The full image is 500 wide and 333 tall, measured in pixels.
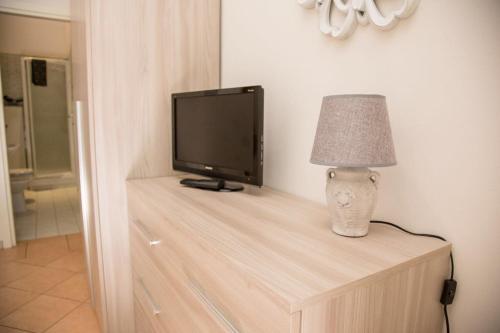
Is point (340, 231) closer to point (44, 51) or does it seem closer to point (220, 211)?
point (220, 211)

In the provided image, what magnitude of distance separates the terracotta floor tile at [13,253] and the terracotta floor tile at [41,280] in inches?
14.1

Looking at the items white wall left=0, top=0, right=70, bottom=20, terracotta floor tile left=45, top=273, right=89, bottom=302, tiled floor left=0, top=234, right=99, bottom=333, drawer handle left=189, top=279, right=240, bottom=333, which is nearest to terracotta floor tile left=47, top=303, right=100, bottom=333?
tiled floor left=0, top=234, right=99, bottom=333

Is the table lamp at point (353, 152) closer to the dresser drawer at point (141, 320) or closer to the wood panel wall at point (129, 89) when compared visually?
the dresser drawer at point (141, 320)

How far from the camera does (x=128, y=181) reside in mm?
1665

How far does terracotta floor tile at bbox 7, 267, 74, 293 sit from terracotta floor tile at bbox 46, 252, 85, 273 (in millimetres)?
54

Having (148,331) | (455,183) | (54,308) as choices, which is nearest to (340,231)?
(455,183)

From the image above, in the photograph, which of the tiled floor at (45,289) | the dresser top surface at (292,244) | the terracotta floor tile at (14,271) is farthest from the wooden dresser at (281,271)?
the terracotta floor tile at (14,271)

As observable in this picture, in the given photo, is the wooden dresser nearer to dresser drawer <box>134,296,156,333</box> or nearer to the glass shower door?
dresser drawer <box>134,296,156,333</box>

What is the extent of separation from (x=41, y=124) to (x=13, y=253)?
11.7 feet

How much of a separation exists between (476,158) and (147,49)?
1511 mm

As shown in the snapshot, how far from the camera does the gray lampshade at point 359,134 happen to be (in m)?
0.81

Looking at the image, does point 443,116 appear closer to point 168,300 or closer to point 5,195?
point 168,300

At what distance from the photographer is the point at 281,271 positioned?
692 millimetres

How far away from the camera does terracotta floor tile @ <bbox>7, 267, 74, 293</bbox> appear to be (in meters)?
2.29
